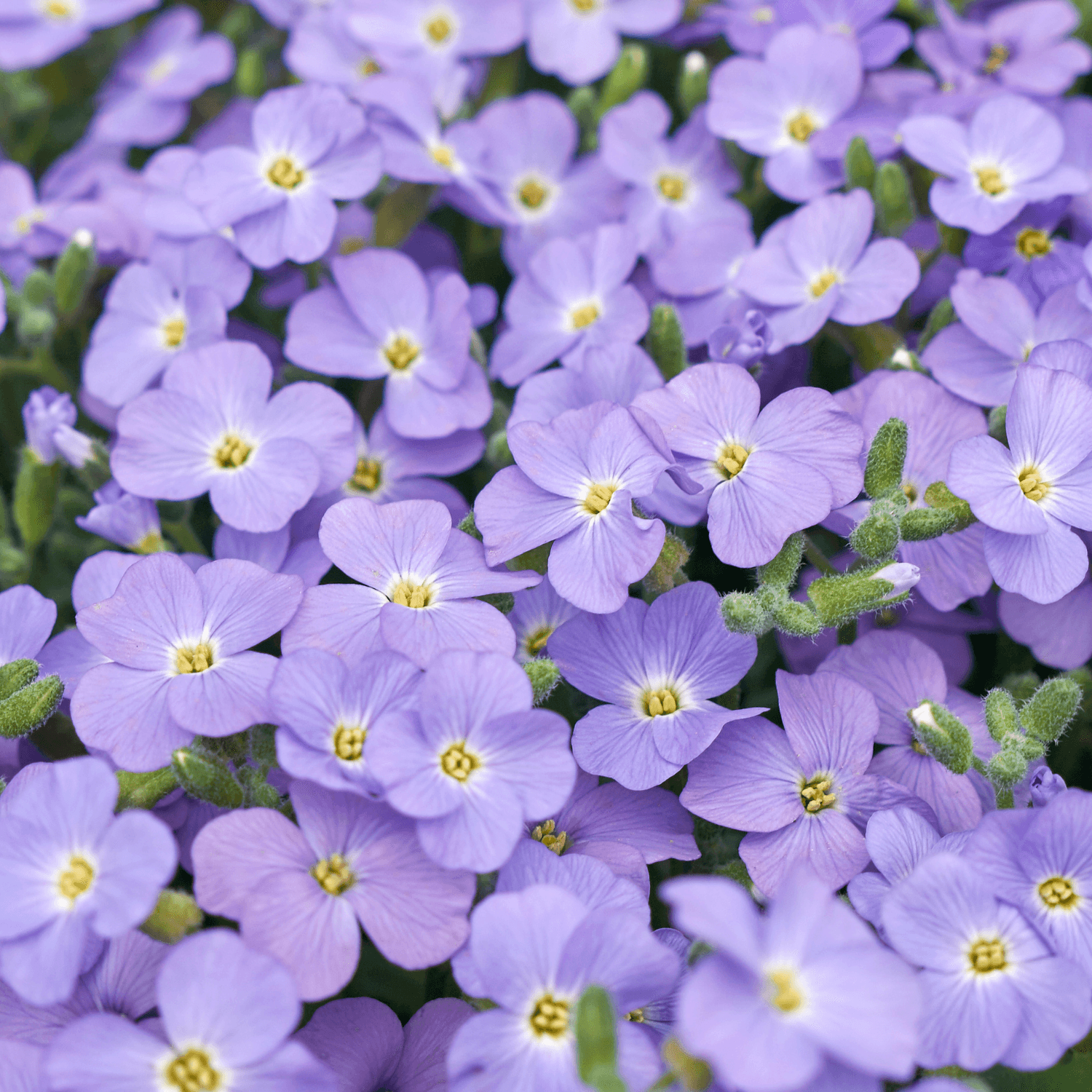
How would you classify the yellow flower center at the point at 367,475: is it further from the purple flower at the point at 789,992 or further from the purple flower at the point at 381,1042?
the purple flower at the point at 789,992

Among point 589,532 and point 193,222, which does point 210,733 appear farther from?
point 193,222

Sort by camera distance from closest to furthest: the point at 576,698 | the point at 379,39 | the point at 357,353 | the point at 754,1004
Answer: the point at 754,1004, the point at 576,698, the point at 357,353, the point at 379,39

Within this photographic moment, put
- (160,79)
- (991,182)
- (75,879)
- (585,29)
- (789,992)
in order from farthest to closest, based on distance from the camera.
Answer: (160,79) < (585,29) < (991,182) < (75,879) < (789,992)

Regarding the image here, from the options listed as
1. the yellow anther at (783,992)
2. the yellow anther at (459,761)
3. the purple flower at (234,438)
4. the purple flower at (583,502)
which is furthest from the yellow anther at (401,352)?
the yellow anther at (783,992)

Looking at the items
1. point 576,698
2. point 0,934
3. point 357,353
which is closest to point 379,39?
point 357,353

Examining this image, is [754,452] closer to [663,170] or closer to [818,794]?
[818,794]

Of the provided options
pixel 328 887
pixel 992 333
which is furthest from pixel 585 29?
pixel 328 887
